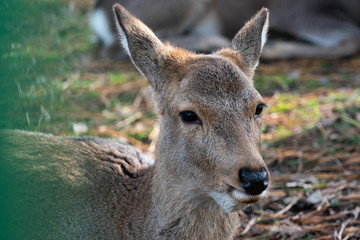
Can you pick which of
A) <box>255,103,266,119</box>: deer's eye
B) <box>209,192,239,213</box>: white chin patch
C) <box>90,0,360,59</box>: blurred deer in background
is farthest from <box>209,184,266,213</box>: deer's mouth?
<box>90,0,360,59</box>: blurred deer in background

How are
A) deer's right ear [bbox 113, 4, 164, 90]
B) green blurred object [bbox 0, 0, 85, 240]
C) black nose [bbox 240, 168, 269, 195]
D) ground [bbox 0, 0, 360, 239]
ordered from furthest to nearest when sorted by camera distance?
deer's right ear [bbox 113, 4, 164, 90], ground [bbox 0, 0, 360, 239], black nose [bbox 240, 168, 269, 195], green blurred object [bbox 0, 0, 85, 240]

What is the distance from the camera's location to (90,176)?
4297 millimetres

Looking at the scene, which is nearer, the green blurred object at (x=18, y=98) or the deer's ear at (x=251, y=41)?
the green blurred object at (x=18, y=98)

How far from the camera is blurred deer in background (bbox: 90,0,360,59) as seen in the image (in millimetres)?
10039

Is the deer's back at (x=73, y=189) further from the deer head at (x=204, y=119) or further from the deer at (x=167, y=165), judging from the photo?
the deer head at (x=204, y=119)

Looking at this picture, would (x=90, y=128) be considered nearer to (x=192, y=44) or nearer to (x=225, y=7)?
(x=192, y=44)

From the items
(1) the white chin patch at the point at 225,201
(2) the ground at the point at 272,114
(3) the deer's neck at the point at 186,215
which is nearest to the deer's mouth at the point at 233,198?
(1) the white chin patch at the point at 225,201

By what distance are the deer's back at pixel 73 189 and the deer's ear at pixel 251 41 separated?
1.19 meters

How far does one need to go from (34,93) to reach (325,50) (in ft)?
22.9

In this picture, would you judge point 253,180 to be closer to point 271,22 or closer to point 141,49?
point 141,49

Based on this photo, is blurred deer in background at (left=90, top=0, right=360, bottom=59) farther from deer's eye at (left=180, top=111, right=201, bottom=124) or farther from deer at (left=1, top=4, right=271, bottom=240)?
deer's eye at (left=180, top=111, right=201, bottom=124)

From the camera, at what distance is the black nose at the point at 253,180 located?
3.29 metres

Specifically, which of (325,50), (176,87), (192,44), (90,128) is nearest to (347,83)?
(325,50)

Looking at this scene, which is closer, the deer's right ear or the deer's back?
the deer's back
